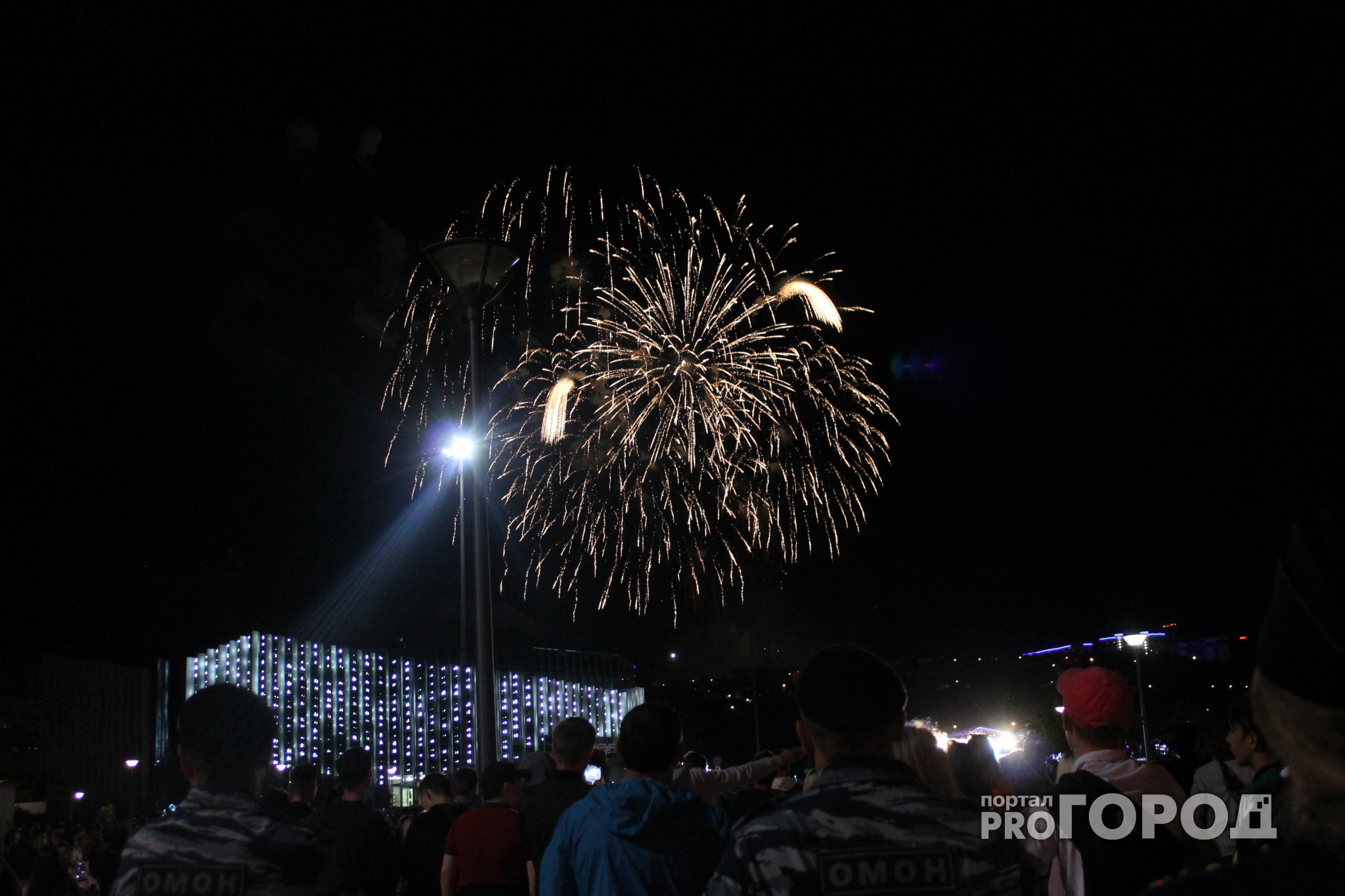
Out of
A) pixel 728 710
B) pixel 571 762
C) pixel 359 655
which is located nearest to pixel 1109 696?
pixel 571 762

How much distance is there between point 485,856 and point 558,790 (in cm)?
54

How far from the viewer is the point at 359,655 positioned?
5262 cm

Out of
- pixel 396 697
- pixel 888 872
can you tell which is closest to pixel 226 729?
pixel 888 872

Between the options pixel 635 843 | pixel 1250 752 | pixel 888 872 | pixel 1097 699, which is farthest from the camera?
pixel 1250 752

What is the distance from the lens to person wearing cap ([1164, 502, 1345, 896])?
125 centimetres

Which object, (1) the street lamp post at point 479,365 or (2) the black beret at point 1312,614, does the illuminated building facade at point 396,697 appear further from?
(2) the black beret at point 1312,614

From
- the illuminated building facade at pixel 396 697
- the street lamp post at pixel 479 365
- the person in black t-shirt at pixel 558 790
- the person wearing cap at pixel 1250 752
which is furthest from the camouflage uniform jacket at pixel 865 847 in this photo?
the illuminated building facade at pixel 396 697

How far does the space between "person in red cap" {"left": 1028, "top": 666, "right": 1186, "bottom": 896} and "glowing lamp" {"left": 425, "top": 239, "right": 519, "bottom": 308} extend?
311 inches

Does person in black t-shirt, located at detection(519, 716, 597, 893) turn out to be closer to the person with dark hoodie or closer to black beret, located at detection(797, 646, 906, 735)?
the person with dark hoodie

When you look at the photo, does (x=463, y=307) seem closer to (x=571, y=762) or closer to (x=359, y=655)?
(x=571, y=762)

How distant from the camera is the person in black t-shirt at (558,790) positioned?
19.1 ft

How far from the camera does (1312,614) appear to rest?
49.5 inches

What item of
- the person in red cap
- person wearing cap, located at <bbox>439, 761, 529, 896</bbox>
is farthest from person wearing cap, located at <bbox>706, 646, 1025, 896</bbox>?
person wearing cap, located at <bbox>439, 761, 529, 896</bbox>

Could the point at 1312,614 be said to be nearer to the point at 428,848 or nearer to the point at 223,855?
the point at 223,855
